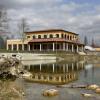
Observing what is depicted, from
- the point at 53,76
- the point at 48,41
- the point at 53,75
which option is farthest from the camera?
the point at 48,41

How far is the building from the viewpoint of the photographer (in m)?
91.4

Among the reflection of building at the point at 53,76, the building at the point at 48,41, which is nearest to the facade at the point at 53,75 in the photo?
the reflection of building at the point at 53,76

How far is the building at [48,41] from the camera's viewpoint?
91.4m

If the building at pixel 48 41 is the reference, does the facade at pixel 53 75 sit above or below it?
below

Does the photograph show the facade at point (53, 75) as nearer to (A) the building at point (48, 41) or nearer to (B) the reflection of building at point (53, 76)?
(B) the reflection of building at point (53, 76)

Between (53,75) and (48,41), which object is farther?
(48,41)

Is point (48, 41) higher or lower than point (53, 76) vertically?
higher

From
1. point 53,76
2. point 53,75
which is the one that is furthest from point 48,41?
point 53,76

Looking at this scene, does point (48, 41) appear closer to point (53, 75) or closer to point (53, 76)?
point (53, 75)

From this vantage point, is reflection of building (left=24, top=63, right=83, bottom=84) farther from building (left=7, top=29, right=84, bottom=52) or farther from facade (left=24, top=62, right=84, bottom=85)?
building (left=7, top=29, right=84, bottom=52)

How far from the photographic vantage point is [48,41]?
90.8 m

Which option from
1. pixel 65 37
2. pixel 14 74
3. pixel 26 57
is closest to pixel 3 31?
pixel 26 57

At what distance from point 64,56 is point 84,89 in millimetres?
57970

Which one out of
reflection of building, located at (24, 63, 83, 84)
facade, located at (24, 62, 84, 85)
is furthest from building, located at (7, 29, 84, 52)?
reflection of building, located at (24, 63, 83, 84)
